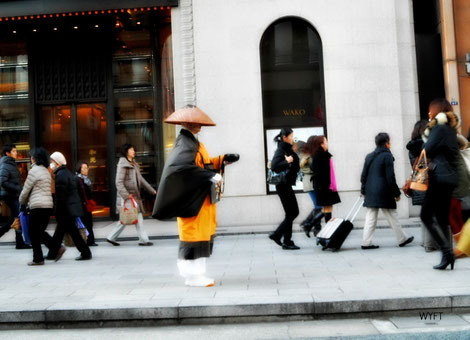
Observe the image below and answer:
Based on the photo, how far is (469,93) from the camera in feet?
46.3

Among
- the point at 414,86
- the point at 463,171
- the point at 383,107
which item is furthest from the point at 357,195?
the point at 463,171

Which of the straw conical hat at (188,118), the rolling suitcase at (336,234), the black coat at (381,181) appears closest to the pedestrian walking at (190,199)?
the straw conical hat at (188,118)

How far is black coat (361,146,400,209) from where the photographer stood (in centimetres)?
880

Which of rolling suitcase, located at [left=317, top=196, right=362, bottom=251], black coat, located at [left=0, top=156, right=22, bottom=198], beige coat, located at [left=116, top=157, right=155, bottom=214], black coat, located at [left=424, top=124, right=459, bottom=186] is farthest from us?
black coat, located at [left=0, top=156, right=22, bottom=198]

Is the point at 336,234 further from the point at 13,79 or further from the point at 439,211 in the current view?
the point at 13,79

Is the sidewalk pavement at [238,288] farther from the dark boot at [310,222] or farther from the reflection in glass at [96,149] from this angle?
the reflection in glass at [96,149]

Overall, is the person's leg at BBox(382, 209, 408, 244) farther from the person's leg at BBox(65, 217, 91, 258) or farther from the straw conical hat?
the person's leg at BBox(65, 217, 91, 258)

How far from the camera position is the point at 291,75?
1364 cm

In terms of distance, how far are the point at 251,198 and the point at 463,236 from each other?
730cm

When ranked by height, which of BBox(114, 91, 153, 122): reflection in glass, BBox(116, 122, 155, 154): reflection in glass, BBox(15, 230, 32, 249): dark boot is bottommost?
BBox(15, 230, 32, 249): dark boot

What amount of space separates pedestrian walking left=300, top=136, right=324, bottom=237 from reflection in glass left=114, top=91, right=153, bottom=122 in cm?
650

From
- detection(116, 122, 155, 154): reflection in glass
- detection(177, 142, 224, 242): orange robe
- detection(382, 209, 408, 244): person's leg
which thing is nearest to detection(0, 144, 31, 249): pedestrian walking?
detection(116, 122, 155, 154): reflection in glass

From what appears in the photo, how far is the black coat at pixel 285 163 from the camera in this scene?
8.89 m

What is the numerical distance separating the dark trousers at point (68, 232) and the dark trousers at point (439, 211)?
17.9 ft
